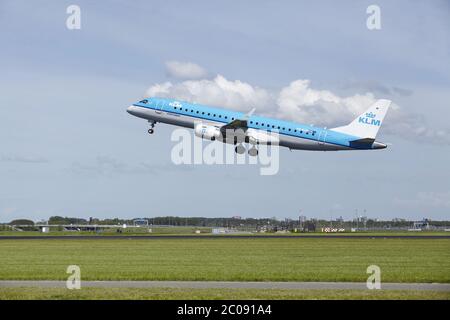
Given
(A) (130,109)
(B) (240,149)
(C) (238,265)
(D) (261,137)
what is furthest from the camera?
(A) (130,109)

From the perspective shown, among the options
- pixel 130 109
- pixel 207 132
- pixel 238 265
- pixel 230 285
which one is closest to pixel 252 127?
pixel 207 132

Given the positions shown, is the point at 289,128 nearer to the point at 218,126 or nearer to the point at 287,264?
the point at 218,126

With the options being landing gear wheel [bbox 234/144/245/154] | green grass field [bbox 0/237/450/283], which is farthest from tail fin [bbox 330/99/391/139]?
green grass field [bbox 0/237/450/283]

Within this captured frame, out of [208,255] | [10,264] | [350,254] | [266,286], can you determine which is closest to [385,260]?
[350,254]

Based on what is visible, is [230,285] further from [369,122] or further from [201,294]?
[369,122]

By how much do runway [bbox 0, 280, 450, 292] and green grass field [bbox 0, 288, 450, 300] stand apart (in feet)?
4.53

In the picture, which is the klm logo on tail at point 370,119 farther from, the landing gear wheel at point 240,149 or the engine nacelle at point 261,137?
the landing gear wheel at point 240,149

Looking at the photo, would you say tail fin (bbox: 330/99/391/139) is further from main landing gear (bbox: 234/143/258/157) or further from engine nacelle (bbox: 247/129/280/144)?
main landing gear (bbox: 234/143/258/157)

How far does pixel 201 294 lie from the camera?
28.9 m

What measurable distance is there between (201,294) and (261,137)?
44627 mm

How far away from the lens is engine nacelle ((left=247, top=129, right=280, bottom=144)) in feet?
233

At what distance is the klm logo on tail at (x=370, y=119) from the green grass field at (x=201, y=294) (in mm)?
49227
